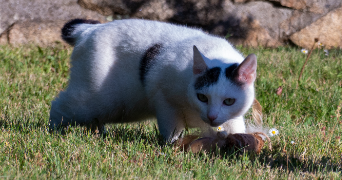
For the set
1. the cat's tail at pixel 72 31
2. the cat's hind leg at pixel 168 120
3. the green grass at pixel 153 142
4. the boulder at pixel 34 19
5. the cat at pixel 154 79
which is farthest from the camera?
the boulder at pixel 34 19

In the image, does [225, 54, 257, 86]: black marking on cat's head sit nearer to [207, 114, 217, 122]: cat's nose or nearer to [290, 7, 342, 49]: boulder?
[207, 114, 217, 122]: cat's nose

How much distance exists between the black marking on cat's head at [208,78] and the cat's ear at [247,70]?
0.14 meters

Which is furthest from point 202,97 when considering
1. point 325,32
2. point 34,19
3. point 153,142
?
point 325,32

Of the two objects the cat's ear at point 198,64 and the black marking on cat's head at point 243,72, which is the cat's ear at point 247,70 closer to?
the black marking on cat's head at point 243,72

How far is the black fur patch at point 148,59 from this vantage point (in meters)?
2.96

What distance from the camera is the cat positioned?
8.63ft

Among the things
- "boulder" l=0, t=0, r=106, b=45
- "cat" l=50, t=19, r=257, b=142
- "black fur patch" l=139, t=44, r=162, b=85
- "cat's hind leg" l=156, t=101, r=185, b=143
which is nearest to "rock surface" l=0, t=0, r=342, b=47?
"boulder" l=0, t=0, r=106, b=45

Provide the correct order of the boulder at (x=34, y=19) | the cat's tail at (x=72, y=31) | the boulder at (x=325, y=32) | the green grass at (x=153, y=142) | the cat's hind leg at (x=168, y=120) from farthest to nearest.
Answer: the boulder at (x=325, y=32) < the boulder at (x=34, y=19) < the cat's tail at (x=72, y=31) < the cat's hind leg at (x=168, y=120) < the green grass at (x=153, y=142)

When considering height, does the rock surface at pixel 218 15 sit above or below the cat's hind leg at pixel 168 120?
above

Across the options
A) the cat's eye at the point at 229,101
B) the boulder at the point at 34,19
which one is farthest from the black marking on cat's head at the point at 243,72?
the boulder at the point at 34,19

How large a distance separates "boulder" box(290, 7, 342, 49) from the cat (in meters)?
3.59

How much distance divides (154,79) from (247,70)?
70cm

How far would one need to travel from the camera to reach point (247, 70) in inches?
104

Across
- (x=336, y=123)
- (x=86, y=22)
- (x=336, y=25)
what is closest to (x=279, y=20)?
(x=336, y=25)
